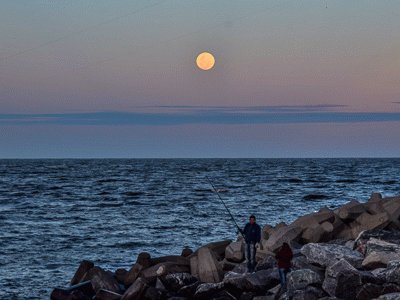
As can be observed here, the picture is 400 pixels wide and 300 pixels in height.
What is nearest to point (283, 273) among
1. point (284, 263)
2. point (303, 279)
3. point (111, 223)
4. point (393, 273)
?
point (284, 263)

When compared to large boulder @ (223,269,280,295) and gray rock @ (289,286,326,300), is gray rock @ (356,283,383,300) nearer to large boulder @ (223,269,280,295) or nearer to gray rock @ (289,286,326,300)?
gray rock @ (289,286,326,300)

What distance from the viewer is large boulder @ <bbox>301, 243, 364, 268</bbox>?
19281 millimetres

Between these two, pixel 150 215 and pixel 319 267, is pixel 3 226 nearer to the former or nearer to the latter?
pixel 150 215

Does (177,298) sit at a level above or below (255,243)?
below

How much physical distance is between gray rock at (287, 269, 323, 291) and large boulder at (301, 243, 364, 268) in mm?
1219

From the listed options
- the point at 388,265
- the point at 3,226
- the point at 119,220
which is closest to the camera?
the point at 388,265

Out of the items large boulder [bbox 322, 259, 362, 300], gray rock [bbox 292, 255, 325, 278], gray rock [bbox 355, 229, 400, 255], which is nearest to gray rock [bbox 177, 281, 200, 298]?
gray rock [bbox 292, 255, 325, 278]

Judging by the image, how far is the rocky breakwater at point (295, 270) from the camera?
17281 mm

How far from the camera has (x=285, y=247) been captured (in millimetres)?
18703

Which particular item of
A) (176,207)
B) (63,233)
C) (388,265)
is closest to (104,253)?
(63,233)

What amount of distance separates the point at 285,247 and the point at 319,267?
146 cm

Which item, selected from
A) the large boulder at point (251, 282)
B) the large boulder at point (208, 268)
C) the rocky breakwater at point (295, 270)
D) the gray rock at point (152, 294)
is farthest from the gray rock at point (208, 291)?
the gray rock at point (152, 294)

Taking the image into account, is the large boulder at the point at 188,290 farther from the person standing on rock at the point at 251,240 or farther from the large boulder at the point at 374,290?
the large boulder at the point at 374,290

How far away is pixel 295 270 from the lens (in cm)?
1873
